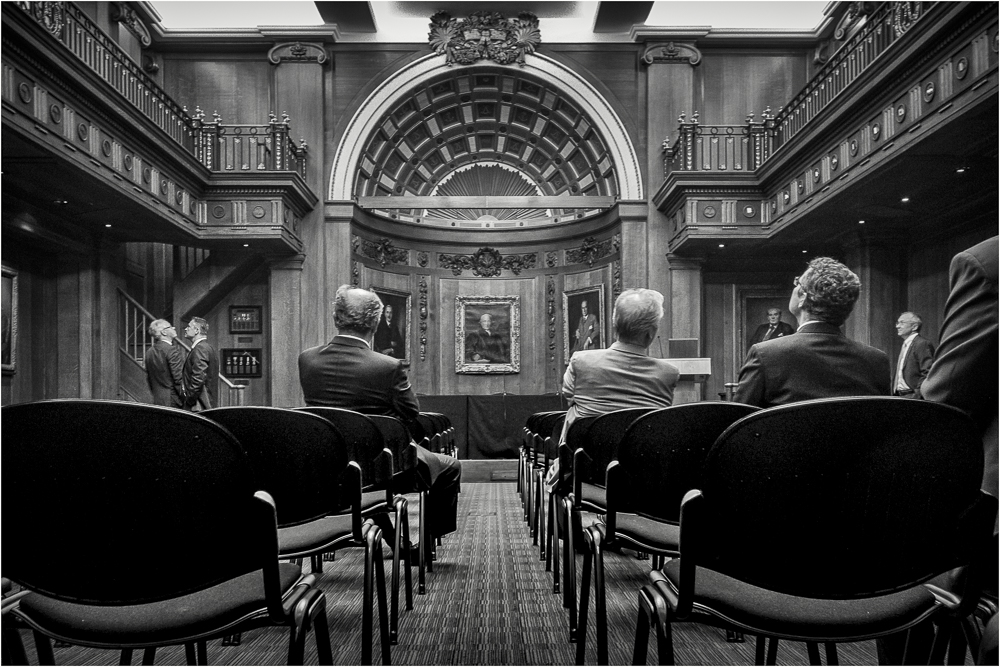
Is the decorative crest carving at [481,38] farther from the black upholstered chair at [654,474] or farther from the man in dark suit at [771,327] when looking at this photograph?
Result: the black upholstered chair at [654,474]

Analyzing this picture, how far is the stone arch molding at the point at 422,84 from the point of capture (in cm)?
1152

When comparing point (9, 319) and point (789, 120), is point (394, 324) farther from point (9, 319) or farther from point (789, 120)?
point (789, 120)

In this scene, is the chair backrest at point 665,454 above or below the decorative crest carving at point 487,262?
below

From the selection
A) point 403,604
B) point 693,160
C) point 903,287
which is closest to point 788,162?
point 693,160

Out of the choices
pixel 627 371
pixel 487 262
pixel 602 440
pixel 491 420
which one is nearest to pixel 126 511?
pixel 602 440

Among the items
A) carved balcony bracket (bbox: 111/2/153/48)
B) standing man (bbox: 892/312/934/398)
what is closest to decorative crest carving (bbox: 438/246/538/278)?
carved balcony bracket (bbox: 111/2/153/48)

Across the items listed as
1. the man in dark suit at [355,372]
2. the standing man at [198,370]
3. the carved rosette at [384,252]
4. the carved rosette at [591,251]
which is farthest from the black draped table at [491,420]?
the man in dark suit at [355,372]

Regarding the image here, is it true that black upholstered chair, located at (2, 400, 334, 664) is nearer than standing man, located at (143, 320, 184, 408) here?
Yes

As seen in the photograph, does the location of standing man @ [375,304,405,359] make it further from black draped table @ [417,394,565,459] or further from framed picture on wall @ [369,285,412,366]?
black draped table @ [417,394,565,459]

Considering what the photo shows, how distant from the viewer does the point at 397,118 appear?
12250mm

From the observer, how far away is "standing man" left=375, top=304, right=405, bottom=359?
41.3ft

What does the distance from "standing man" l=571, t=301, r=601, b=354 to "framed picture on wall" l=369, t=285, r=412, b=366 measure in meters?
3.12

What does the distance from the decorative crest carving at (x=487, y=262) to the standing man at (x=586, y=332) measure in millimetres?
1561

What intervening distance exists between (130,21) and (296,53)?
8.05 ft
